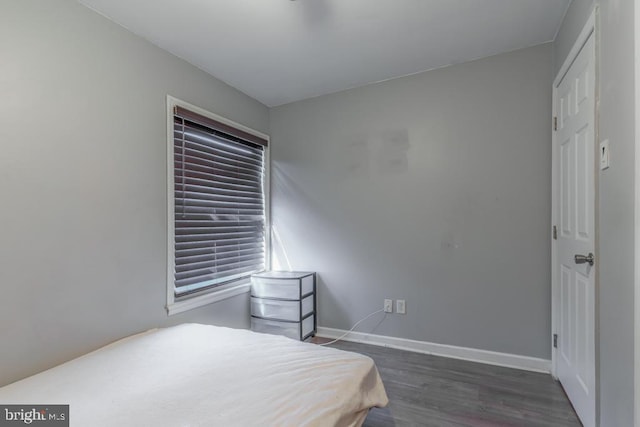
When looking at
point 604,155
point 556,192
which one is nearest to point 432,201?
point 556,192

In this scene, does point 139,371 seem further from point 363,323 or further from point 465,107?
point 465,107

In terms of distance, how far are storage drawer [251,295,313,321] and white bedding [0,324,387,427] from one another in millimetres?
1028

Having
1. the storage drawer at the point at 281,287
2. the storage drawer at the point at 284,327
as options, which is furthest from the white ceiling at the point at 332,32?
the storage drawer at the point at 284,327

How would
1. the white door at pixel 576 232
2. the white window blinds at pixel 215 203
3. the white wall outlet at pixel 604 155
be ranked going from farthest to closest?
the white window blinds at pixel 215 203 → the white door at pixel 576 232 → the white wall outlet at pixel 604 155

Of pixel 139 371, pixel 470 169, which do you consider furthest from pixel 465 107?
pixel 139 371

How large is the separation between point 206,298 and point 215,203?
0.81 meters

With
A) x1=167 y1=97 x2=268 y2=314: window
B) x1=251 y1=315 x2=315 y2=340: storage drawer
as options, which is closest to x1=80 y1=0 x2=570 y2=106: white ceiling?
x1=167 y1=97 x2=268 y2=314: window

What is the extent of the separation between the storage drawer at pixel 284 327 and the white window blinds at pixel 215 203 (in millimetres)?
492

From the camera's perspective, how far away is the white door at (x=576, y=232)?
153 centimetres

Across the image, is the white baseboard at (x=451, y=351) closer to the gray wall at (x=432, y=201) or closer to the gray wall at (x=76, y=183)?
the gray wall at (x=432, y=201)

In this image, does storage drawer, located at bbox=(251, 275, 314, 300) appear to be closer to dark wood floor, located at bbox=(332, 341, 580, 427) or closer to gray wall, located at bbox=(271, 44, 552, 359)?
gray wall, located at bbox=(271, 44, 552, 359)

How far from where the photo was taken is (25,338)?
1.47m

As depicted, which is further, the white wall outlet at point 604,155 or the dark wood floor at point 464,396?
the dark wood floor at point 464,396

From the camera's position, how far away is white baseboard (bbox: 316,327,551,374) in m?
2.26
